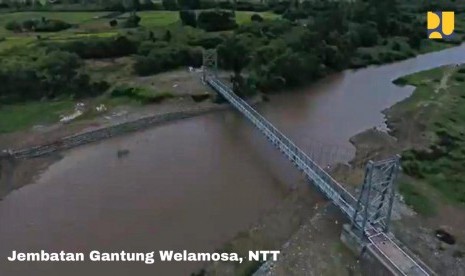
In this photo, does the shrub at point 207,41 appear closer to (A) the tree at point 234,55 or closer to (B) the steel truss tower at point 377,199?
(A) the tree at point 234,55

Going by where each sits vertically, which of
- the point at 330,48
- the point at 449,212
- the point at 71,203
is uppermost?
the point at 330,48

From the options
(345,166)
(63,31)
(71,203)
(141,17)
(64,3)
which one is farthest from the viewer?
(64,3)

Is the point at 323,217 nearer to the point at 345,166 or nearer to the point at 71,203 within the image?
the point at 345,166

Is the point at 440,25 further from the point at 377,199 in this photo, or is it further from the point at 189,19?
the point at 377,199

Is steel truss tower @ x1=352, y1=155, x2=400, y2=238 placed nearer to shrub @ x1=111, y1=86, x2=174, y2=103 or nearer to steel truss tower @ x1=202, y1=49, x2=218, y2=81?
shrub @ x1=111, y1=86, x2=174, y2=103

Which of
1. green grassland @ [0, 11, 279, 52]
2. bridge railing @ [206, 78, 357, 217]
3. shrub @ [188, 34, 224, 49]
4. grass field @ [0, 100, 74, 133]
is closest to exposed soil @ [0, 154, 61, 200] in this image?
grass field @ [0, 100, 74, 133]

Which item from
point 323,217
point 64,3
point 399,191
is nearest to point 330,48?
point 399,191

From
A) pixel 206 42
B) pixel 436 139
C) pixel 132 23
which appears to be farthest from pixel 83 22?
pixel 436 139
